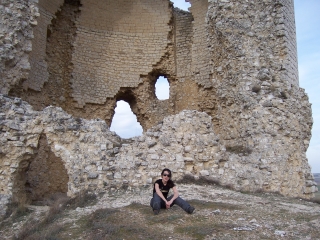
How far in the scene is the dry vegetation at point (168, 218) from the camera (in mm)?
4668

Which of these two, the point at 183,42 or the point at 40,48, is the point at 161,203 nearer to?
the point at 40,48

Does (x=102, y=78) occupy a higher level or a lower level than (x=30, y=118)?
higher

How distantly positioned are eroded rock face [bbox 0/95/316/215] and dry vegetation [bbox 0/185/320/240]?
17.2 inches

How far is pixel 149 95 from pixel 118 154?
5.19 metres

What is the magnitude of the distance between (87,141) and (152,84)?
570cm

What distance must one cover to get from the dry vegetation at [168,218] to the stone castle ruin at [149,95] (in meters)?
0.63

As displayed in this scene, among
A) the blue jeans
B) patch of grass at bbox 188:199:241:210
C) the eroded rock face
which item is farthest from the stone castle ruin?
the blue jeans

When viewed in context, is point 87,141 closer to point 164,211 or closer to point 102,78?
point 164,211

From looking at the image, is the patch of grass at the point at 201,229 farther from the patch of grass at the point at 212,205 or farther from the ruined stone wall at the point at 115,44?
the ruined stone wall at the point at 115,44

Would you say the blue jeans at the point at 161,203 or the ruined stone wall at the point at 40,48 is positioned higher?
the ruined stone wall at the point at 40,48

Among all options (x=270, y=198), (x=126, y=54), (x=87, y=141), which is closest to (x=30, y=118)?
(x=87, y=141)

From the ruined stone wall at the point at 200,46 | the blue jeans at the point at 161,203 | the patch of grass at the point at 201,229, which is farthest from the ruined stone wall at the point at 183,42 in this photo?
the patch of grass at the point at 201,229

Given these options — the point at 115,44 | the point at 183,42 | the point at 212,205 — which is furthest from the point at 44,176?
the point at 183,42

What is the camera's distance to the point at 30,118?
746 centimetres
